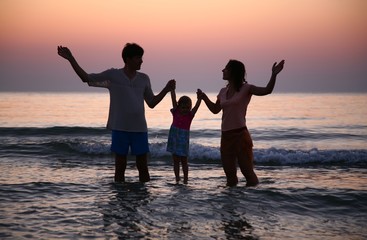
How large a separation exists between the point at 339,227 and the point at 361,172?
7.00 metres

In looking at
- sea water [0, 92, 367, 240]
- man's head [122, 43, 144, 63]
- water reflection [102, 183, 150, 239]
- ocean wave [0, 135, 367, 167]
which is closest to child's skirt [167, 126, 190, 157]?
sea water [0, 92, 367, 240]

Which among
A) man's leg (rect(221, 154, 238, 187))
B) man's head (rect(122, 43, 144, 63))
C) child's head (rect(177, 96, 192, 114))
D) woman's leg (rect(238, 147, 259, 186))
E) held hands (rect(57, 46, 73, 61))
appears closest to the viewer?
held hands (rect(57, 46, 73, 61))

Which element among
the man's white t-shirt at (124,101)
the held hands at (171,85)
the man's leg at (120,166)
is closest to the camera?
the man's white t-shirt at (124,101)

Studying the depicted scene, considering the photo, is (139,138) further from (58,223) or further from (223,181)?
(223,181)

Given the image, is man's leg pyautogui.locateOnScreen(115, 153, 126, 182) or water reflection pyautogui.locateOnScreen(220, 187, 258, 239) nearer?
water reflection pyautogui.locateOnScreen(220, 187, 258, 239)

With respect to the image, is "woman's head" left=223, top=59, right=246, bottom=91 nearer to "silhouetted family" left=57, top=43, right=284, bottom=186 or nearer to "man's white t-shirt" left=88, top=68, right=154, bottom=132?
"silhouetted family" left=57, top=43, right=284, bottom=186

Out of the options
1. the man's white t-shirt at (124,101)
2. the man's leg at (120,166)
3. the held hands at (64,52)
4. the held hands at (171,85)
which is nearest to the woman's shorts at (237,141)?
the held hands at (171,85)

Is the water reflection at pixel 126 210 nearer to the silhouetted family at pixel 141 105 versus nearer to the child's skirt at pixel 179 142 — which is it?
the silhouetted family at pixel 141 105

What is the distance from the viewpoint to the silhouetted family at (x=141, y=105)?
620 cm

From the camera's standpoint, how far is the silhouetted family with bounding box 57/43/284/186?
20.4 feet

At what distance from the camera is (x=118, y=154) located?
6.48 metres

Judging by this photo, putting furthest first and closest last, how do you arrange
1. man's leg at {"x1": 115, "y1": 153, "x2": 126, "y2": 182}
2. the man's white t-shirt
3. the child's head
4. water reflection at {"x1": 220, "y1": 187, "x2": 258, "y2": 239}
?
the child's head → man's leg at {"x1": 115, "y1": 153, "x2": 126, "y2": 182} → the man's white t-shirt → water reflection at {"x1": 220, "y1": 187, "x2": 258, "y2": 239}

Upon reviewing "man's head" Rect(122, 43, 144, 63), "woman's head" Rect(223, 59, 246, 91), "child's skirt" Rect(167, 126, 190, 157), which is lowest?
"child's skirt" Rect(167, 126, 190, 157)

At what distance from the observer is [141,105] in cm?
638
